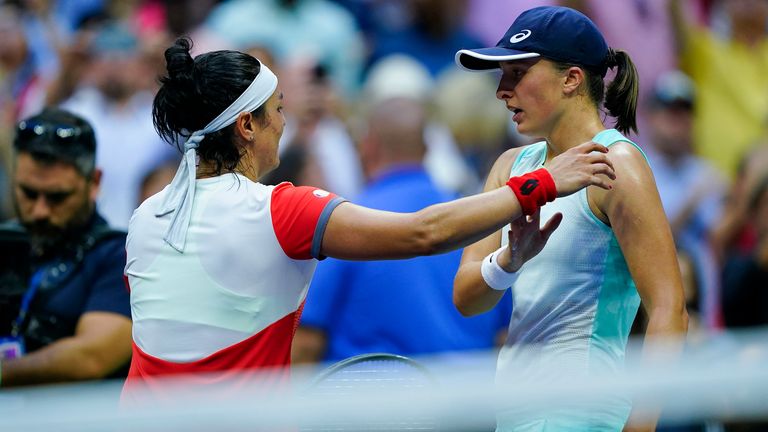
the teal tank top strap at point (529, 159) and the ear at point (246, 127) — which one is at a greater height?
the ear at point (246, 127)

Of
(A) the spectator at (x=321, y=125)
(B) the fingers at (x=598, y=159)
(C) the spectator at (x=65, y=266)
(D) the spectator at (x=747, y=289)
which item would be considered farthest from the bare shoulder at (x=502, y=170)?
(A) the spectator at (x=321, y=125)

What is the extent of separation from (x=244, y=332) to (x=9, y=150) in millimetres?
5741

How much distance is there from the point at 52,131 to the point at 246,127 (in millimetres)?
1825

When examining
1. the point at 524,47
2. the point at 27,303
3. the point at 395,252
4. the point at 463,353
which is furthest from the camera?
the point at 463,353

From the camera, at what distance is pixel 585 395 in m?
2.40

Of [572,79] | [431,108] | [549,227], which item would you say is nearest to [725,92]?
[431,108]

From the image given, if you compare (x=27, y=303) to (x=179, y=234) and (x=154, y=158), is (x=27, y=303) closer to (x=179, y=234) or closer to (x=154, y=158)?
(x=179, y=234)

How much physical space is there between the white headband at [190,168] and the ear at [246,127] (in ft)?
0.06

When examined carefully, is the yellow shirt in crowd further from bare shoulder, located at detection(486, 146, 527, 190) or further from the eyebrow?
the eyebrow

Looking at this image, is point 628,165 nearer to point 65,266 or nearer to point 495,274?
point 495,274

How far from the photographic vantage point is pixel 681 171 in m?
8.92

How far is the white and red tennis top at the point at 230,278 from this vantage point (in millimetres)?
3623

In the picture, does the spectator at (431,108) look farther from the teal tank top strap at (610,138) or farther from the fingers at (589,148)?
the fingers at (589,148)

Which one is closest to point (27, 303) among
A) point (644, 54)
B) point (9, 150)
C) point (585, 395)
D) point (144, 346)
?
point (144, 346)
